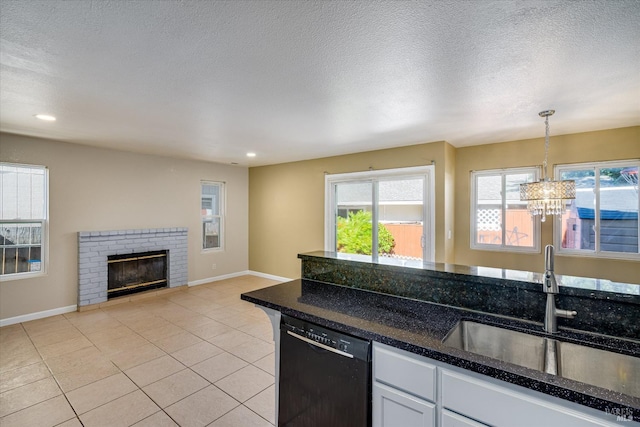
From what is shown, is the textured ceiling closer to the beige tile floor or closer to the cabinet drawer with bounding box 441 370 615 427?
the cabinet drawer with bounding box 441 370 615 427

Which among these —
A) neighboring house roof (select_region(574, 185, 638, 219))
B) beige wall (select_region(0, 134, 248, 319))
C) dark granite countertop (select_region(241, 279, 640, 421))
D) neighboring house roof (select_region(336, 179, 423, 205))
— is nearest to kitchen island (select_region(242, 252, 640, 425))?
dark granite countertop (select_region(241, 279, 640, 421))

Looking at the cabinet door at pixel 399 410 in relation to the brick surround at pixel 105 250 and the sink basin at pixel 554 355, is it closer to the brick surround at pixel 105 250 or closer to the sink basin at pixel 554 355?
the sink basin at pixel 554 355

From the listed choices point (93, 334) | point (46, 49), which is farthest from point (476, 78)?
point (93, 334)

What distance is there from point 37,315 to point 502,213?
6670 millimetres

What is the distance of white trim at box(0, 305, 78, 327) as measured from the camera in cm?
396

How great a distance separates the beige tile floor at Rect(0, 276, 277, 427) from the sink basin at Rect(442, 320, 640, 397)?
1.58m

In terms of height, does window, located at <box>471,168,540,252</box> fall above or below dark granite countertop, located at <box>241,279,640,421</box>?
above

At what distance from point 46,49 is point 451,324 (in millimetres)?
2807

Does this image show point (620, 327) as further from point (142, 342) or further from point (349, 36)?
point (142, 342)

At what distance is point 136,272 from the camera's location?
16.9 feet

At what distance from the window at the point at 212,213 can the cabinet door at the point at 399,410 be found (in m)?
5.43

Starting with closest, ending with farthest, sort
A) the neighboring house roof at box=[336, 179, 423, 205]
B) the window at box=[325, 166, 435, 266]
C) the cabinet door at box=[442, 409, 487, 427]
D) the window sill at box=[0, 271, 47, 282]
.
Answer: the cabinet door at box=[442, 409, 487, 427]
the window sill at box=[0, 271, 47, 282]
the window at box=[325, 166, 435, 266]
the neighboring house roof at box=[336, 179, 423, 205]

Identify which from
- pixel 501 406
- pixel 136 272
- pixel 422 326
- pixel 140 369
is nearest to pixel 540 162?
pixel 422 326

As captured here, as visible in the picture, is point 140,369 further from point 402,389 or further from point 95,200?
point 95,200
